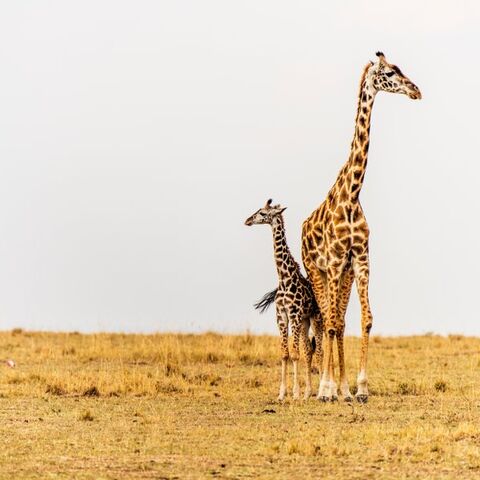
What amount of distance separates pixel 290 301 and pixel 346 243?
1.20 metres

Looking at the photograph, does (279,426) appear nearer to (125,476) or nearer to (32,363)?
(125,476)

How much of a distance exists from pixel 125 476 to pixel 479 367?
1259cm

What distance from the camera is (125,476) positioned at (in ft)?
31.1

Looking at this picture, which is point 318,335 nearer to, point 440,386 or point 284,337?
point 284,337

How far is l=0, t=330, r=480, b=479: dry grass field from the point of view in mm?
10016

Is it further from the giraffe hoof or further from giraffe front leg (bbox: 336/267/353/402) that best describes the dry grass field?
giraffe front leg (bbox: 336/267/353/402)

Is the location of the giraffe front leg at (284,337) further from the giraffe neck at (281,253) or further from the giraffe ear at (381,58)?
the giraffe ear at (381,58)

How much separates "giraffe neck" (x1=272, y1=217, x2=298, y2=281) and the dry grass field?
1921 mm

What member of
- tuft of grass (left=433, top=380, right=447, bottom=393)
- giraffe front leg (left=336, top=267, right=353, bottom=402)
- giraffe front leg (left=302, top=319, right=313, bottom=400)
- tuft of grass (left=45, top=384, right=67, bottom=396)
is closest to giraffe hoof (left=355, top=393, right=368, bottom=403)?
giraffe front leg (left=336, top=267, right=353, bottom=402)

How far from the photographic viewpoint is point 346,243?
15258 mm

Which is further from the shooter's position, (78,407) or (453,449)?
(78,407)

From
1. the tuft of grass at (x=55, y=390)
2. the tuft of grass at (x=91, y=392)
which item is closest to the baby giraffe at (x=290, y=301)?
the tuft of grass at (x=91, y=392)

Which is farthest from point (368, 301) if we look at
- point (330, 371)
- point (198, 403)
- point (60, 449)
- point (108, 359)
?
point (108, 359)

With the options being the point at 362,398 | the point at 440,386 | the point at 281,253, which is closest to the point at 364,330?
the point at 362,398
